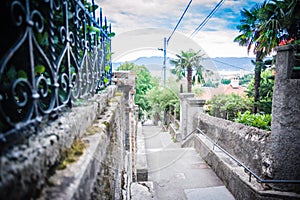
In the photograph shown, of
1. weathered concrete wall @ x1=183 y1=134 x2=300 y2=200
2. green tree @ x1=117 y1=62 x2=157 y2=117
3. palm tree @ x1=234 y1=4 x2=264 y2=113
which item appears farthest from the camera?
green tree @ x1=117 y1=62 x2=157 y2=117

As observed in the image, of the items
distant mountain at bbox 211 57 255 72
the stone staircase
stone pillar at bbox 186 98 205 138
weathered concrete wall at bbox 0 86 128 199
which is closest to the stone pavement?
the stone staircase

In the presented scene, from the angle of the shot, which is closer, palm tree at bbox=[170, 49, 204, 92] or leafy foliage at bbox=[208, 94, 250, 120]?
leafy foliage at bbox=[208, 94, 250, 120]

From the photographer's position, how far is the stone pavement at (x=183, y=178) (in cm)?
453

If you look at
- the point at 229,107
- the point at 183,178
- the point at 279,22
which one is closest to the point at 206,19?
the point at 279,22

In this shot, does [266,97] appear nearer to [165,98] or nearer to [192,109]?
[192,109]

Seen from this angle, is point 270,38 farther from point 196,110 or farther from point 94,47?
point 94,47

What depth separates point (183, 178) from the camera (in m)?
5.31

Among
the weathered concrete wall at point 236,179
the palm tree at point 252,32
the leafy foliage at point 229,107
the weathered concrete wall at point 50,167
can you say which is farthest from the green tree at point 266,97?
the weathered concrete wall at point 50,167

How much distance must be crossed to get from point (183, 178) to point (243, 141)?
2030 millimetres

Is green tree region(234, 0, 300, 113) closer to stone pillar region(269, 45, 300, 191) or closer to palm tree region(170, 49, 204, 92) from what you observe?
stone pillar region(269, 45, 300, 191)

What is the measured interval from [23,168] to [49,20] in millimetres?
737

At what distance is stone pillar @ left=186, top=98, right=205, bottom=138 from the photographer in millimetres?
8344

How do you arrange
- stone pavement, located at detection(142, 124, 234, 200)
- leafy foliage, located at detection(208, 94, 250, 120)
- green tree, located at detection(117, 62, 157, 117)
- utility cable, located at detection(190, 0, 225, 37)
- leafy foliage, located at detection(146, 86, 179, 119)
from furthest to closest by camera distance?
green tree, located at detection(117, 62, 157, 117) < leafy foliage, located at detection(146, 86, 179, 119) < leafy foliage, located at detection(208, 94, 250, 120) < utility cable, located at detection(190, 0, 225, 37) < stone pavement, located at detection(142, 124, 234, 200)

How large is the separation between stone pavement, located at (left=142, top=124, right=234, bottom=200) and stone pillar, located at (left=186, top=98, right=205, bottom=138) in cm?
155
